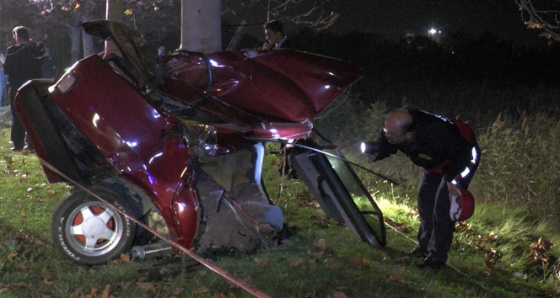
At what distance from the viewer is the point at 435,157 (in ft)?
18.8

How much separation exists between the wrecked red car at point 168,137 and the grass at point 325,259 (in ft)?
0.85

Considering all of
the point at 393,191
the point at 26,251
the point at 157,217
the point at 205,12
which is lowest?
the point at 393,191

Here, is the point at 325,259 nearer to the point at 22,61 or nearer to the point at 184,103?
the point at 184,103

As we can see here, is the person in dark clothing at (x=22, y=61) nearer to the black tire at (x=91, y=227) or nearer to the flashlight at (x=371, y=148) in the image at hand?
the black tire at (x=91, y=227)

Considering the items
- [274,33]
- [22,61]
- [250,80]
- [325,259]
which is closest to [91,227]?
[250,80]

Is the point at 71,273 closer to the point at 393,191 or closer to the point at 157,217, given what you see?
the point at 157,217

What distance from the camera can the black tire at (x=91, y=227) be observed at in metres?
5.46

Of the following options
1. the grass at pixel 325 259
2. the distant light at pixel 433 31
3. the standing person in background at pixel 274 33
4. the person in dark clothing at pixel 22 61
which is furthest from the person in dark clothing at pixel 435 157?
the distant light at pixel 433 31

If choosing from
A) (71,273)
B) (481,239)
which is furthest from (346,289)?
(481,239)

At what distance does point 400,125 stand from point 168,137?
72.4 inches

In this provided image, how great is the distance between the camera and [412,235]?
23.4ft

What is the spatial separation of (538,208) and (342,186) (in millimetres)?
3015

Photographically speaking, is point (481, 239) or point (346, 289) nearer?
point (346, 289)

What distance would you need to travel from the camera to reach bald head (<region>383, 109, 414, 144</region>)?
18.5 feet
